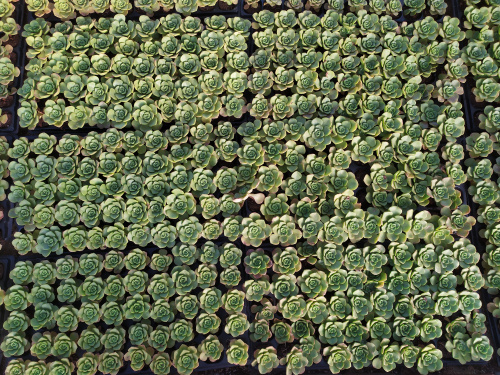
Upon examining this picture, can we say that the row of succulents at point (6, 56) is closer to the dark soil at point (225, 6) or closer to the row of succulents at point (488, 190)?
the dark soil at point (225, 6)

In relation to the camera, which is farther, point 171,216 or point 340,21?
point 340,21

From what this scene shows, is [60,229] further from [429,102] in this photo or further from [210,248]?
[429,102]

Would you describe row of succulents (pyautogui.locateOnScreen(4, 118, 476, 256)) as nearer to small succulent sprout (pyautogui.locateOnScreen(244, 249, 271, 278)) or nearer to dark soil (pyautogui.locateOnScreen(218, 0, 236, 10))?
small succulent sprout (pyautogui.locateOnScreen(244, 249, 271, 278))

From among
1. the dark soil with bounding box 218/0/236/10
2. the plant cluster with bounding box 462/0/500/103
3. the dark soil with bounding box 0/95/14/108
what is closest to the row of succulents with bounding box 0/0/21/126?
the dark soil with bounding box 0/95/14/108

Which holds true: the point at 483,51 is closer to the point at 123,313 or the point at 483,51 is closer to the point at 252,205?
the point at 252,205

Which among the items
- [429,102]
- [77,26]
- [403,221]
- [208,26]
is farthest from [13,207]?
[429,102]
